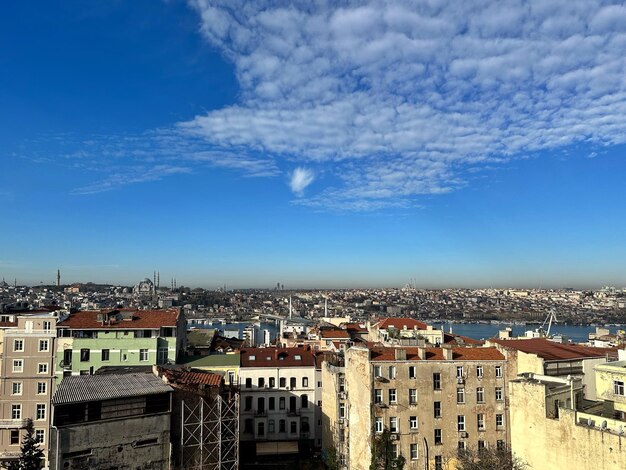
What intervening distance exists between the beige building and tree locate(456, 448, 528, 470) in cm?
57

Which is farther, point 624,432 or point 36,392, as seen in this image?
point 36,392

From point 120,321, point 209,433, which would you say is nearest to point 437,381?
point 209,433

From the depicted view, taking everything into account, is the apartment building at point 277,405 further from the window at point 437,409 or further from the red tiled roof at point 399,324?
the red tiled roof at point 399,324

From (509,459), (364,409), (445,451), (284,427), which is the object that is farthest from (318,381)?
(509,459)

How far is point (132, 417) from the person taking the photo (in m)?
24.9

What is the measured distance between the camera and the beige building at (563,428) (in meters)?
19.9

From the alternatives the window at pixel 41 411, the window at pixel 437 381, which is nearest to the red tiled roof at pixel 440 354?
the window at pixel 437 381

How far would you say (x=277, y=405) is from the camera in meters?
41.5

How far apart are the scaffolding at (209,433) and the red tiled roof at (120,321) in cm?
1315

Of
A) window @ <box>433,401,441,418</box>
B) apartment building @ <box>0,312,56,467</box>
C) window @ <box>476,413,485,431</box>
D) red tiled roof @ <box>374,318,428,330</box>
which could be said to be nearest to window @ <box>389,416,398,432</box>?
window @ <box>433,401,441,418</box>

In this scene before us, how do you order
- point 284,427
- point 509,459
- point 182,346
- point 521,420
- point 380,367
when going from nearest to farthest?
point 521,420, point 509,459, point 380,367, point 284,427, point 182,346

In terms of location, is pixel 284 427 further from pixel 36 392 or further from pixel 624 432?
pixel 624 432

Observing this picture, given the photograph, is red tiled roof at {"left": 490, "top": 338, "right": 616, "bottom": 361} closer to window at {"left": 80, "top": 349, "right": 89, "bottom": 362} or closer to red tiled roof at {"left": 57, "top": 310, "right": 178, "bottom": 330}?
red tiled roof at {"left": 57, "top": 310, "right": 178, "bottom": 330}

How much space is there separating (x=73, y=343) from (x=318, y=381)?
19636 millimetres
